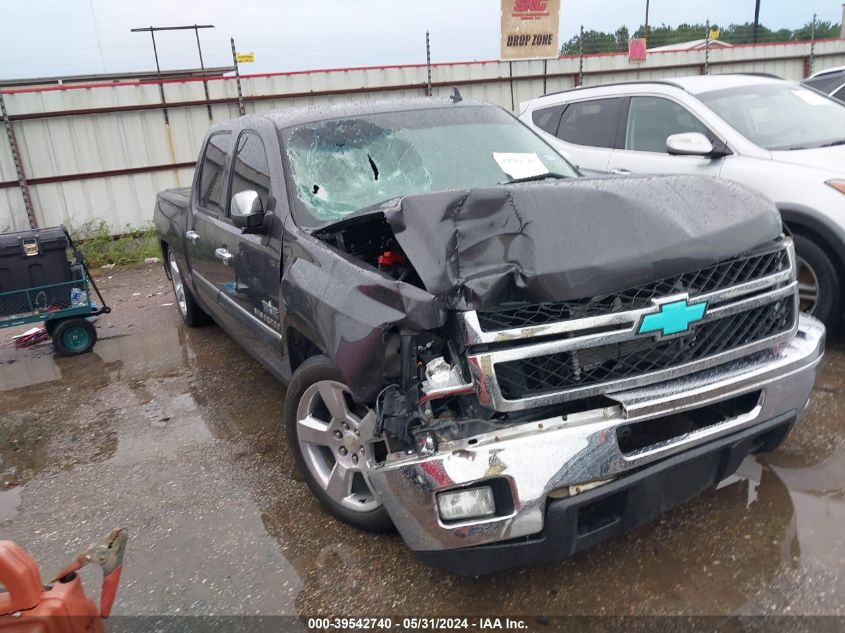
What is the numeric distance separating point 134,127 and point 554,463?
9.68 metres

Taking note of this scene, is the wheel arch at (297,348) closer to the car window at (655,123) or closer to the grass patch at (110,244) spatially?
the car window at (655,123)

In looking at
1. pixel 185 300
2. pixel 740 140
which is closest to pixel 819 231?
pixel 740 140

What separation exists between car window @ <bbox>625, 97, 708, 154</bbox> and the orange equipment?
4.91 metres

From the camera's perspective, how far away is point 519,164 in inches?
138

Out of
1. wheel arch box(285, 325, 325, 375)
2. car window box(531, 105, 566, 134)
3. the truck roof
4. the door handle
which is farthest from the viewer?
car window box(531, 105, 566, 134)

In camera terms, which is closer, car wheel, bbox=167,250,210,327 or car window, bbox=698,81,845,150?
car window, bbox=698,81,845,150

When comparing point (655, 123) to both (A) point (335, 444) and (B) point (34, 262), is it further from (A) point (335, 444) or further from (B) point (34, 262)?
(B) point (34, 262)

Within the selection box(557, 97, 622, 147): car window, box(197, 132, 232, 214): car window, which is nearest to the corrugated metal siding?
box(557, 97, 622, 147): car window

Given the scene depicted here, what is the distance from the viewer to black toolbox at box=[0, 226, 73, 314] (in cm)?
532

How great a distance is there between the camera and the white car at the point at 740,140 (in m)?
4.16

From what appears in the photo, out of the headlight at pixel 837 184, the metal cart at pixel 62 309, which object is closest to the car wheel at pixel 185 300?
the metal cart at pixel 62 309

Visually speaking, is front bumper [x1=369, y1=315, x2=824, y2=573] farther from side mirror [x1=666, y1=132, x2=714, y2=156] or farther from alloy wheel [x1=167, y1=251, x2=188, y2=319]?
alloy wheel [x1=167, y1=251, x2=188, y2=319]

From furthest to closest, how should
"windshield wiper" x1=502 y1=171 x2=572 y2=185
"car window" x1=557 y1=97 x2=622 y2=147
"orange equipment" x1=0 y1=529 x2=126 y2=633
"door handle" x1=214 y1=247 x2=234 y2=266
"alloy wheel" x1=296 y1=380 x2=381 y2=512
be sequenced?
"car window" x1=557 y1=97 x2=622 y2=147, "door handle" x1=214 y1=247 x2=234 y2=266, "windshield wiper" x1=502 y1=171 x2=572 y2=185, "alloy wheel" x1=296 y1=380 x2=381 y2=512, "orange equipment" x1=0 y1=529 x2=126 y2=633

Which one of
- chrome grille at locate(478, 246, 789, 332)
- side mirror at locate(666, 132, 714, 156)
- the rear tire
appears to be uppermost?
side mirror at locate(666, 132, 714, 156)
